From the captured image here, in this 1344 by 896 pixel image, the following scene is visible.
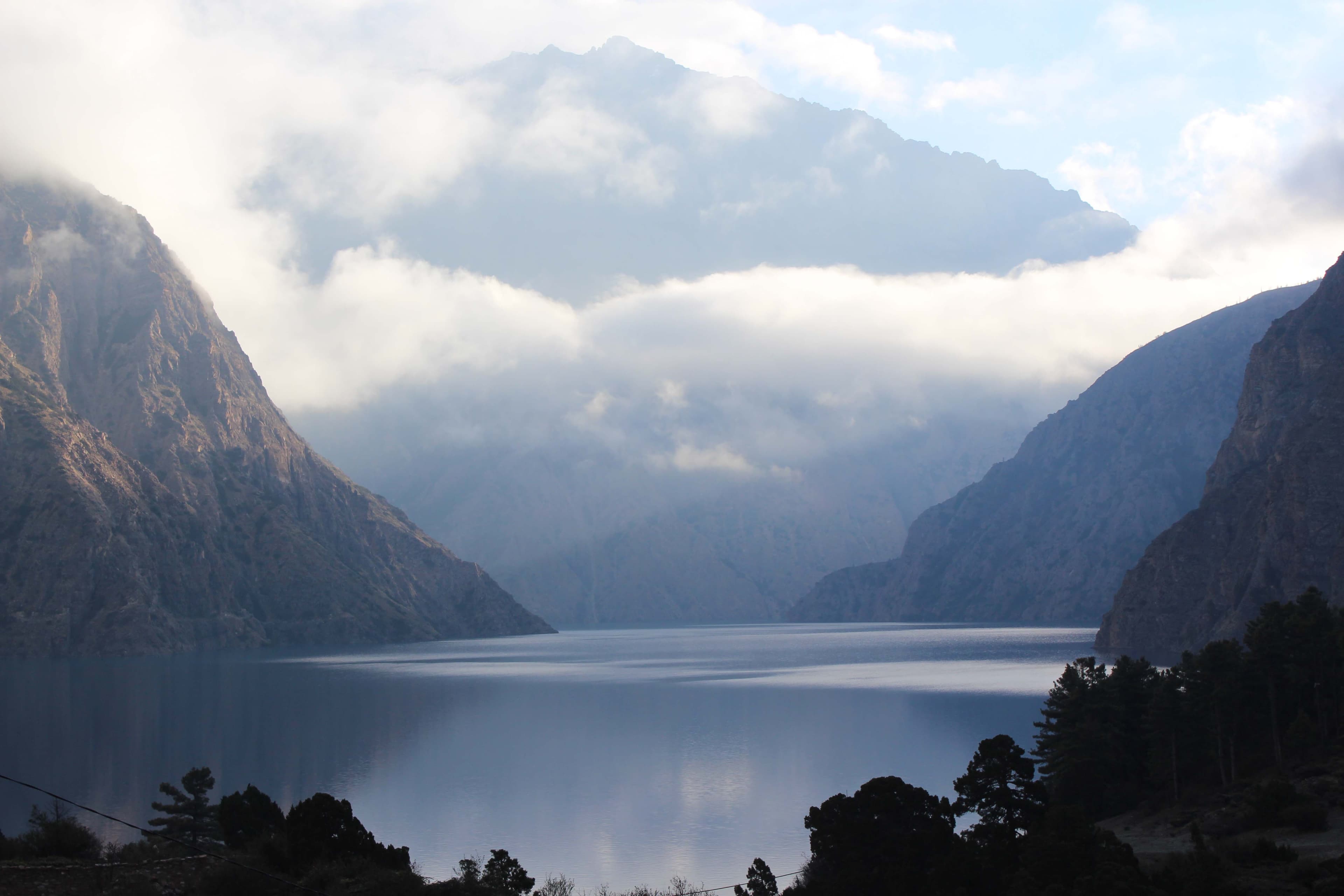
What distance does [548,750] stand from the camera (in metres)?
95.1

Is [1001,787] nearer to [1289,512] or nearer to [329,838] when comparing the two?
[329,838]

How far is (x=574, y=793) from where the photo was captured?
7569 centimetres

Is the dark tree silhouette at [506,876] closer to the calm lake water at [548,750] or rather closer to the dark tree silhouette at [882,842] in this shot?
the calm lake water at [548,750]

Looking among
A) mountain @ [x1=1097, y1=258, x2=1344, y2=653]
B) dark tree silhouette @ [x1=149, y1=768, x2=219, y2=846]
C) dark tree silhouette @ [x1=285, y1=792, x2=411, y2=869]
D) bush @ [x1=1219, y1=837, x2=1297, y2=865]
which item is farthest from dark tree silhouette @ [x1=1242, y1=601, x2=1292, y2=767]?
mountain @ [x1=1097, y1=258, x2=1344, y2=653]

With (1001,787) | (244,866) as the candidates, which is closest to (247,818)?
(244,866)

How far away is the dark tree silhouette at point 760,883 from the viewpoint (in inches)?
1670

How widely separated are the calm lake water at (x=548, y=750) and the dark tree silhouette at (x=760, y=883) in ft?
30.3

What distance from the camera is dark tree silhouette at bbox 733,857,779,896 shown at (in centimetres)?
4241

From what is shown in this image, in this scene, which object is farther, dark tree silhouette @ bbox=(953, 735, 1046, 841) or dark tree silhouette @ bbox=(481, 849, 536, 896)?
dark tree silhouette @ bbox=(953, 735, 1046, 841)

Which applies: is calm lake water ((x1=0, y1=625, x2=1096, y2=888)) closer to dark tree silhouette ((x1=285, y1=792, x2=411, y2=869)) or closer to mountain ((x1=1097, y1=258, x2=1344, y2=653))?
dark tree silhouette ((x1=285, y1=792, x2=411, y2=869))

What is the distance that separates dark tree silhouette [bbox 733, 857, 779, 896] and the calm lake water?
9.24m

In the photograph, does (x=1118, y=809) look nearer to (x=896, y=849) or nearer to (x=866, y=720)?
(x=896, y=849)

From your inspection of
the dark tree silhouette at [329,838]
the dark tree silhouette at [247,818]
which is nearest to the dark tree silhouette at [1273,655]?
the dark tree silhouette at [329,838]

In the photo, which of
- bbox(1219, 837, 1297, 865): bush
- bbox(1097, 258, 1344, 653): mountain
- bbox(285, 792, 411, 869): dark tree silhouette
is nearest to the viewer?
bbox(1219, 837, 1297, 865): bush
